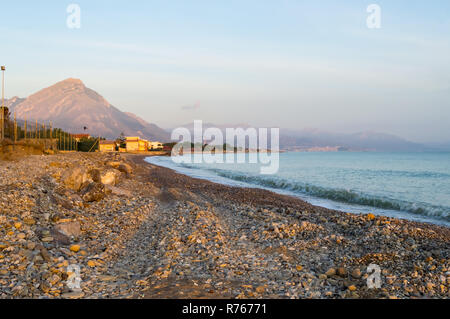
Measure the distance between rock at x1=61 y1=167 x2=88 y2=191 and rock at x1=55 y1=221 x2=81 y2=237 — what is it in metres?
5.32

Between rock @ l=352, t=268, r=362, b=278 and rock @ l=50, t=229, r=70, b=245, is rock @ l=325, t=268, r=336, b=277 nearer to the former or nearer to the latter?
rock @ l=352, t=268, r=362, b=278

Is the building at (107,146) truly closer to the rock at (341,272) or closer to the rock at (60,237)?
the rock at (60,237)

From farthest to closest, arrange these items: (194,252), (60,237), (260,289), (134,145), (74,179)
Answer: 1. (134,145)
2. (74,179)
3. (60,237)
4. (194,252)
5. (260,289)

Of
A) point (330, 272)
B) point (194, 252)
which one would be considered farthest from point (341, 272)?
point (194, 252)

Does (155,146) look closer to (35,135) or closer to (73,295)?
(35,135)

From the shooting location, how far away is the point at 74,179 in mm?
13312

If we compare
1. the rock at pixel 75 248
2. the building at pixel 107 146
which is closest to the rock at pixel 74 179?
the rock at pixel 75 248

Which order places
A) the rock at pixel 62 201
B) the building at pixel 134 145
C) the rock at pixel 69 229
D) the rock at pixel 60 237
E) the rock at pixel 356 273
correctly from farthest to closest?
1. the building at pixel 134 145
2. the rock at pixel 62 201
3. the rock at pixel 69 229
4. the rock at pixel 60 237
5. the rock at pixel 356 273

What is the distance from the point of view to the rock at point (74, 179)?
1313cm

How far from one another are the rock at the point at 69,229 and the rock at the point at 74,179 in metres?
5.32

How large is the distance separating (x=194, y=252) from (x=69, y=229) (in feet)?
10.4

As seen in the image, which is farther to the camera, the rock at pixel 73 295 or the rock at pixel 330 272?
the rock at pixel 330 272
